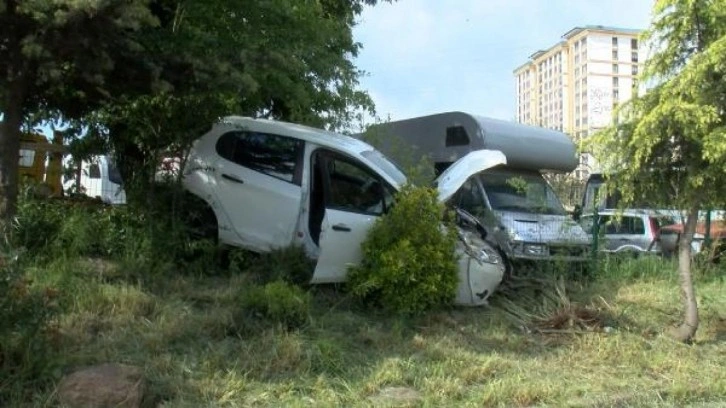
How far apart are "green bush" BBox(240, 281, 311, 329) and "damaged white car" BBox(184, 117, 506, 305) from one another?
53.6 inches

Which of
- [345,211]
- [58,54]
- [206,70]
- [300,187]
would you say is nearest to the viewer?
[58,54]

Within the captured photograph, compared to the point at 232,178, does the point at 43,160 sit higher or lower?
higher

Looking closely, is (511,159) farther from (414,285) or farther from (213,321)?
(213,321)

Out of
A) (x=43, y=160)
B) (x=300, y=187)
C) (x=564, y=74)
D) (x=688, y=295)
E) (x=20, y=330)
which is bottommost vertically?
(x=20, y=330)

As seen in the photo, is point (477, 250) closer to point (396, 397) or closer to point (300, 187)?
point (300, 187)

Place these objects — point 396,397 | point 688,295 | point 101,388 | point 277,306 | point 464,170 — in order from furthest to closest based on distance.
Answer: point 464,170, point 688,295, point 277,306, point 396,397, point 101,388

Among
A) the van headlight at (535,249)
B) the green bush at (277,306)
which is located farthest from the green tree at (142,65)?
the van headlight at (535,249)

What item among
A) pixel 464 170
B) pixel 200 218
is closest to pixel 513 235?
pixel 464 170

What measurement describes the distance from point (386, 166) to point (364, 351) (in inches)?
111

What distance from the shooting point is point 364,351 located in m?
6.71

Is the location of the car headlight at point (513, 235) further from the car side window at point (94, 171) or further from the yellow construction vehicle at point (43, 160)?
the yellow construction vehicle at point (43, 160)

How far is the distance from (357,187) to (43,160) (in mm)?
4555

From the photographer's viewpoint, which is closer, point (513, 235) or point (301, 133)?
point (301, 133)

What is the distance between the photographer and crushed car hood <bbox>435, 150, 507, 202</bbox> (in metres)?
8.38
